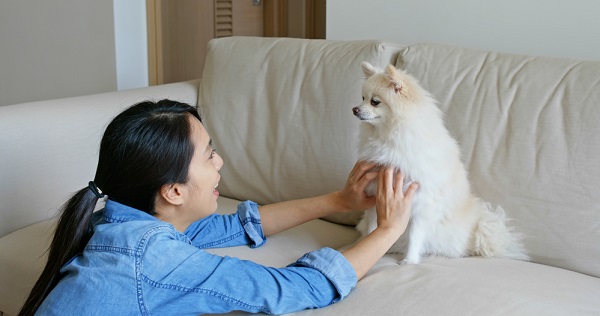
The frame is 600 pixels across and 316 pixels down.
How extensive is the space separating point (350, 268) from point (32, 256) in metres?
0.86

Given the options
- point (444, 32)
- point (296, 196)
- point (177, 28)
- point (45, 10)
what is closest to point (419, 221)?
point (296, 196)

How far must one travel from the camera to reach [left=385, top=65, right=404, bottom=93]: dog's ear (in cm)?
156

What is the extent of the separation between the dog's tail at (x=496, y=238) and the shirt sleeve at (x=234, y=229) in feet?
1.68

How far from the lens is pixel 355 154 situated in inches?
76.4

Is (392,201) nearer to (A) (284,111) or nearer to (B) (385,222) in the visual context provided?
(B) (385,222)

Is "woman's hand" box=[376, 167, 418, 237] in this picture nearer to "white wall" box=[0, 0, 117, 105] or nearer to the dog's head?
the dog's head

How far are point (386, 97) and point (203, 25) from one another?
Answer: 6.68 ft

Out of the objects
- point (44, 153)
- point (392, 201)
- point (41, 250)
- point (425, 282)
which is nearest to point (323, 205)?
point (392, 201)

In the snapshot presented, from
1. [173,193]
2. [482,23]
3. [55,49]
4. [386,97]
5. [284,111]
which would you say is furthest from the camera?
[55,49]

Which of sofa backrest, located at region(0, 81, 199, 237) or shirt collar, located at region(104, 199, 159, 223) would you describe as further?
sofa backrest, located at region(0, 81, 199, 237)

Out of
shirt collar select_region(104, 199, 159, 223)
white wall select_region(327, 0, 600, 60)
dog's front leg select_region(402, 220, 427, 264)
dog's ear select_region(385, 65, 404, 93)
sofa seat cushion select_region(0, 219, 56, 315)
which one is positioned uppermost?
white wall select_region(327, 0, 600, 60)

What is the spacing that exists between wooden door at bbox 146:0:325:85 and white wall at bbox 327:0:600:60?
943 mm

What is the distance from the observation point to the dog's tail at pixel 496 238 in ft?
5.43

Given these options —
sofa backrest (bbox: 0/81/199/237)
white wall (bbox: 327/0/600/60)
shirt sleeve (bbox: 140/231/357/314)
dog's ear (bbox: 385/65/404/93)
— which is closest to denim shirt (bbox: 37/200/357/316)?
shirt sleeve (bbox: 140/231/357/314)
